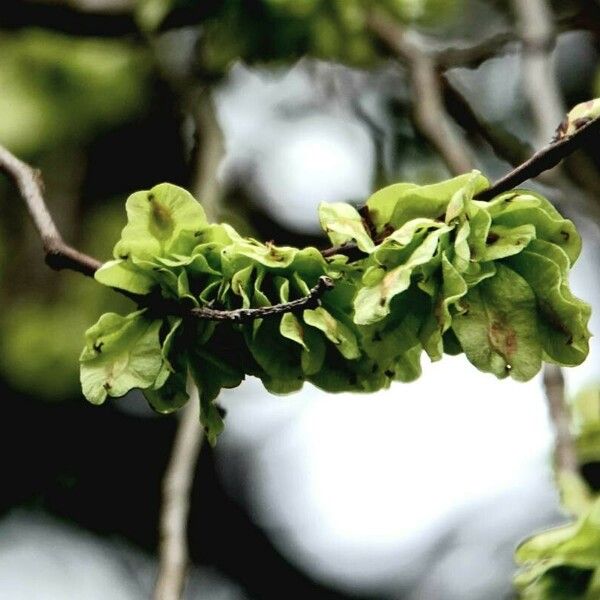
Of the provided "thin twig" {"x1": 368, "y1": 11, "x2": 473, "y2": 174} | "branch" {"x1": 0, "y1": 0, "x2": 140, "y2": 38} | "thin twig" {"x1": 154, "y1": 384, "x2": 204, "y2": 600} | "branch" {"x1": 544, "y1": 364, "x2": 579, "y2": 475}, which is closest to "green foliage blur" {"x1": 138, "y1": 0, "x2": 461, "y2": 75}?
"branch" {"x1": 0, "y1": 0, "x2": 140, "y2": 38}

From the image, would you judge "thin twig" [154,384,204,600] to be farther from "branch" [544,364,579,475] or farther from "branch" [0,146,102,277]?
"branch" [544,364,579,475]

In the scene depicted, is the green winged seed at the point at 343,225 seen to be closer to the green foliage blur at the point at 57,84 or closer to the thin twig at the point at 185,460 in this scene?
the thin twig at the point at 185,460

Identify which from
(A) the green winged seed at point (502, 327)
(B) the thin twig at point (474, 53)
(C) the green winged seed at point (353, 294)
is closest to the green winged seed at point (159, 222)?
(C) the green winged seed at point (353, 294)

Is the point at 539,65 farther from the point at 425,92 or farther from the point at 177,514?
the point at 177,514

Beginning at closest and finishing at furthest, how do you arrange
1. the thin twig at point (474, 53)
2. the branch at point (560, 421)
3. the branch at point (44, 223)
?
the branch at point (44, 223) → the branch at point (560, 421) → the thin twig at point (474, 53)

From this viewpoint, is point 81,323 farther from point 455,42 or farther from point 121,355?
point 121,355

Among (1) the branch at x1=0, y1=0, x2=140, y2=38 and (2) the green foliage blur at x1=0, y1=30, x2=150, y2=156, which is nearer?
(1) the branch at x1=0, y1=0, x2=140, y2=38

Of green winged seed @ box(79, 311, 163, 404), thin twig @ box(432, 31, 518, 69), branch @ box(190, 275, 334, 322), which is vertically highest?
branch @ box(190, 275, 334, 322)
